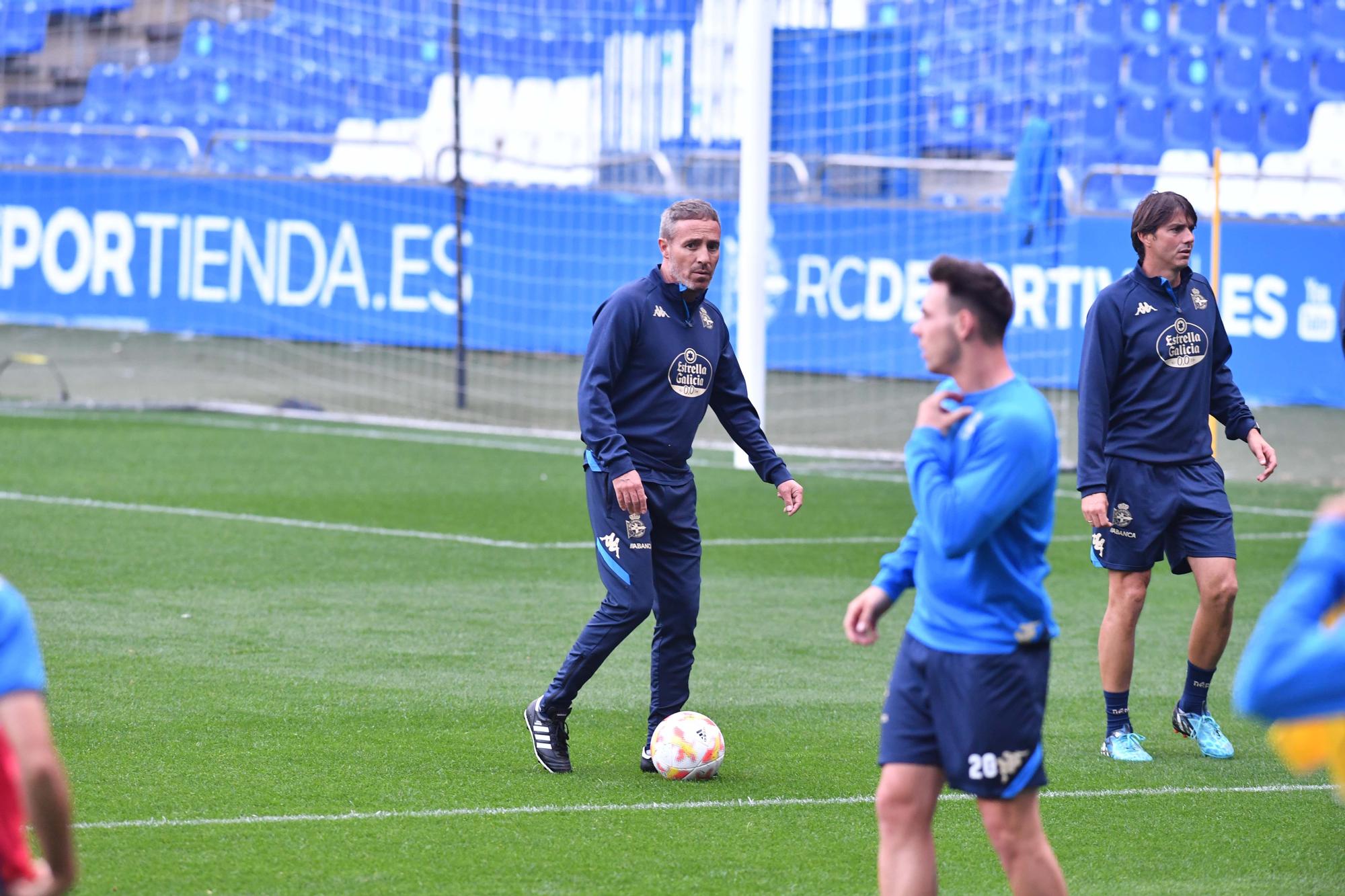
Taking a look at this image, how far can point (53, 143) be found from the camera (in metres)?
21.3

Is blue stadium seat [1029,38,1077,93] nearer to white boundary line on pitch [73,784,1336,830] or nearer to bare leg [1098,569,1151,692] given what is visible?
bare leg [1098,569,1151,692]

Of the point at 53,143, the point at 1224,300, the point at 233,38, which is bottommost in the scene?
→ the point at 1224,300

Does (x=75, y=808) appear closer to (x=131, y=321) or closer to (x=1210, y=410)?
(x=1210, y=410)

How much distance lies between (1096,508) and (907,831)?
2.59 metres

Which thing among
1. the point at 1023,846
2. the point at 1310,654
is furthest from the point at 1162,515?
the point at 1310,654

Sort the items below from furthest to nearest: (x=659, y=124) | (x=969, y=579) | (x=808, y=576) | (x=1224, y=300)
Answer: (x=659, y=124)
(x=1224, y=300)
(x=808, y=576)
(x=969, y=579)

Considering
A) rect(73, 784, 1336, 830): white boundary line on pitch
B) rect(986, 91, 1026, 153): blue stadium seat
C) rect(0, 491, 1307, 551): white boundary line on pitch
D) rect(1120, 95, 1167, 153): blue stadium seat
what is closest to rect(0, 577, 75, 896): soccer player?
rect(73, 784, 1336, 830): white boundary line on pitch

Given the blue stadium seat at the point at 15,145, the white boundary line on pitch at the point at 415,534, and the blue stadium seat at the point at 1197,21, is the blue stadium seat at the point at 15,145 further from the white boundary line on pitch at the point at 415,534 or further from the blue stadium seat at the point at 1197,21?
the blue stadium seat at the point at 1197,21

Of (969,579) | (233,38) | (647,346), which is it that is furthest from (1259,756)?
(233,38)

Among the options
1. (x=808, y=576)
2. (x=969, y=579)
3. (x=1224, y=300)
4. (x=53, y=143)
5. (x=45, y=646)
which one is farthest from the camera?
(x=53, y=143)

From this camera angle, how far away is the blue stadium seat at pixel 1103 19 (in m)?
20.4

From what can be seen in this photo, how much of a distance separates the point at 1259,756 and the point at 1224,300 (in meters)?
9.98

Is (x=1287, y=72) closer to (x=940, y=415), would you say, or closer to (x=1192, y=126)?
(x=1192, y=126)

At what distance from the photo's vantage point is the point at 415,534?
1092cm
